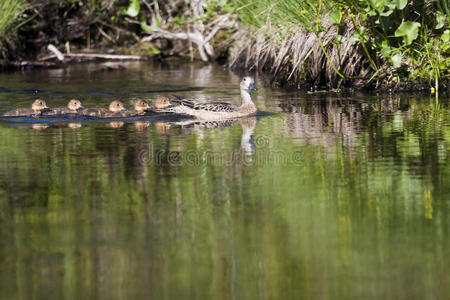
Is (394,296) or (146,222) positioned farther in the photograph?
(146,222)

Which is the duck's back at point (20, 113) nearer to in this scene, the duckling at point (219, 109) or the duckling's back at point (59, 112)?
the duckling's back at point (59, 112)

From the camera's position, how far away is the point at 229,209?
7.21 meters

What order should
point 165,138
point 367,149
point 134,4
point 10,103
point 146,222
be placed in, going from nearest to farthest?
point 146,222
point 367,149
point 165,138
point 10,103
point 134,4

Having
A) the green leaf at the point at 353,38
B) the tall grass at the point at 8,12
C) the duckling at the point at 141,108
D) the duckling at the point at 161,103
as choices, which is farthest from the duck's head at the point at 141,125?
the tall grass at the point at 8,12

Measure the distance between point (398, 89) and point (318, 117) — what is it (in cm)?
303

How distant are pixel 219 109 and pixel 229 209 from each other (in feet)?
18.3

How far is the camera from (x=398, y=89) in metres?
15.0

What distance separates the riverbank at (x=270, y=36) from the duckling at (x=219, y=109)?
5.91 feet

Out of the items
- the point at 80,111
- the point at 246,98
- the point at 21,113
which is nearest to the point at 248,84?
the point at 246,98

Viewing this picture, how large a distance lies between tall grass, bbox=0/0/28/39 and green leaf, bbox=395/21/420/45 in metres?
8.28

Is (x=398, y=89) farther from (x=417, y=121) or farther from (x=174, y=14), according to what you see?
(x=174, y=14)

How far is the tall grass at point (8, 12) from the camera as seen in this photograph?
18.0m

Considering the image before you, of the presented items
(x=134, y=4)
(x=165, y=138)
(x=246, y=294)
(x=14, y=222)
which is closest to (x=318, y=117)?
(x=165, y=138)

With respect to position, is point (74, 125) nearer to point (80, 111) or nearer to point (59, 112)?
point (80, 111)
